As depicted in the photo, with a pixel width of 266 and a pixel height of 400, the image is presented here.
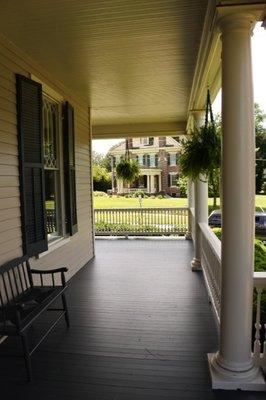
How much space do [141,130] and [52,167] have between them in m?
4.36

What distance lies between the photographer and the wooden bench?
9.08 ft

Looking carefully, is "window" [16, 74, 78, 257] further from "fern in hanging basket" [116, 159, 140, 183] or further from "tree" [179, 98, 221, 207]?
"fern in hanging basket" [116, 159, 140, 183]

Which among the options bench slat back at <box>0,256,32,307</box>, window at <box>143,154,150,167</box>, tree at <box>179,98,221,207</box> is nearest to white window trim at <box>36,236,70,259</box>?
bench slat back at <box>0,256,32,307</box>

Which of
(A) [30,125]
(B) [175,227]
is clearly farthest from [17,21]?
(B) [175,227]

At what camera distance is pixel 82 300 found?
4.73m

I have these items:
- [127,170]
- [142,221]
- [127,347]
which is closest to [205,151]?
[127,347]

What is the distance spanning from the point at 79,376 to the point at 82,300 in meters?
1.91

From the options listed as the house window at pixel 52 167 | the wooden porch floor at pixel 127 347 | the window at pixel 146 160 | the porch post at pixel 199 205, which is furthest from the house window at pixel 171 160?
the house window at pixel 52 167

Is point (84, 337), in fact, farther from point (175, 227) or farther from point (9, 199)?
point (175, 227)

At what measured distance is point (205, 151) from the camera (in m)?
3.71

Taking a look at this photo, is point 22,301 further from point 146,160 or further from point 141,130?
point 146,160

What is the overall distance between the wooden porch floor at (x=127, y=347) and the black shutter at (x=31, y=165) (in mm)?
1006

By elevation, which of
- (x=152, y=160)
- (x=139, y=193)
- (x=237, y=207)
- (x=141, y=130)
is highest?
(x=152, y=160)

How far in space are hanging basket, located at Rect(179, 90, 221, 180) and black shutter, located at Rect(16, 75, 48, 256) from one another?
1772 mm
